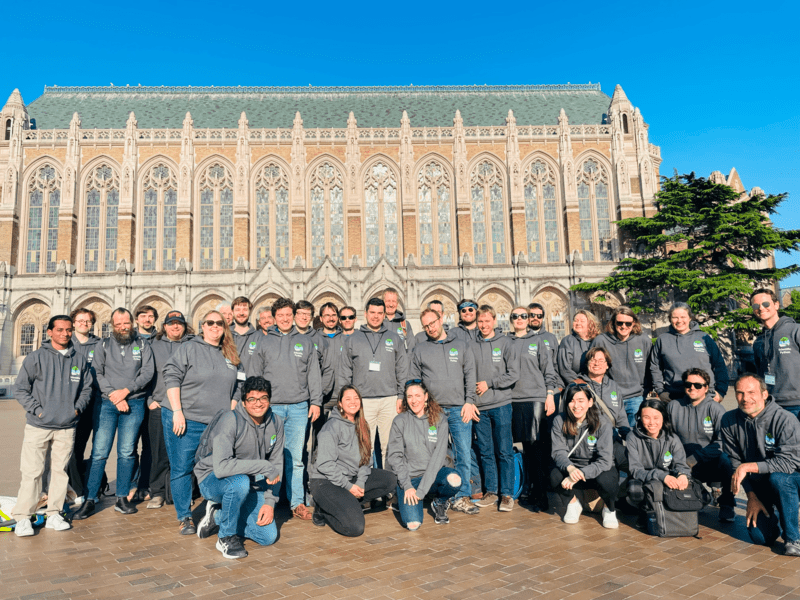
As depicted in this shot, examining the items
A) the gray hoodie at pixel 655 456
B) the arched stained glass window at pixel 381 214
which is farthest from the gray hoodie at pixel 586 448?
the arched stained glass window at pixel 381 214

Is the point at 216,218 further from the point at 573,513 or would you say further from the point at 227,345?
the point at 573,513

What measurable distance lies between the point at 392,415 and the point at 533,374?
1.81 meters

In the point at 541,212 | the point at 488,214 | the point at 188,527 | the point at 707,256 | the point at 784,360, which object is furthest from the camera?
the point at 541,212

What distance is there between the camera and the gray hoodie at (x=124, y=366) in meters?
6.40

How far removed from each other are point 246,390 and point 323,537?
5.29ft

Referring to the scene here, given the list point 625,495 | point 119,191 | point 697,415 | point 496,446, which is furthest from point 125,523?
point 119,191

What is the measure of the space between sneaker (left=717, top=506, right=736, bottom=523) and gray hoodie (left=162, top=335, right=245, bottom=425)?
16.8 ft

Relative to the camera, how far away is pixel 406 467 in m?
5.74

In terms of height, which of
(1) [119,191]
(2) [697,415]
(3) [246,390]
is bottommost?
(2) [697,415]

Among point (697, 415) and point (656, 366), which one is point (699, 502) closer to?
point (697, 415)

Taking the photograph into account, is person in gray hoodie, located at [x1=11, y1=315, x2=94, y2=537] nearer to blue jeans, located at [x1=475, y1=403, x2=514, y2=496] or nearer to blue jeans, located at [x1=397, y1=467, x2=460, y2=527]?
blue jeans, located at [x1=397, y1=467, x2=460, y2=527]

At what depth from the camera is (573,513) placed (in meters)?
5.68

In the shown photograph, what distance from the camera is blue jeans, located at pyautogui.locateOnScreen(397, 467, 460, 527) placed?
549 centimetres

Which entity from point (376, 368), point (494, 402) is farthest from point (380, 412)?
point (494, 402)
